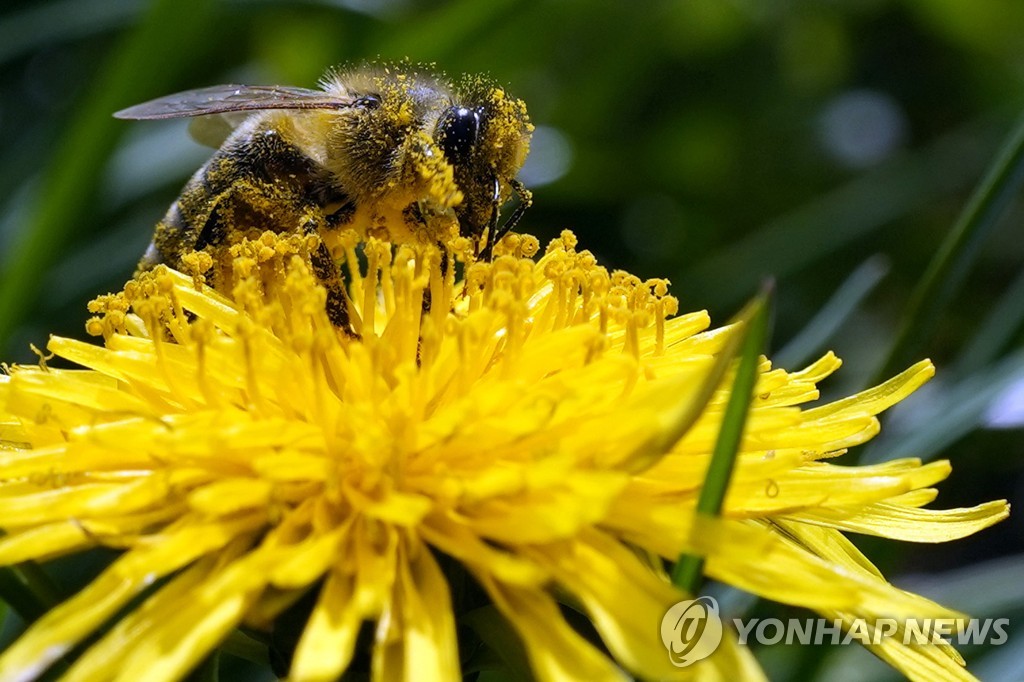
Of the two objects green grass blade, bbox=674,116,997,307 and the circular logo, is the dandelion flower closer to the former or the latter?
the circular logo

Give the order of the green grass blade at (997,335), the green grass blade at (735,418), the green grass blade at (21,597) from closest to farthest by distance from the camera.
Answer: the green grass blade at (735,418) → the green grass blade at (21,597) → the green grass blade at (997,335)

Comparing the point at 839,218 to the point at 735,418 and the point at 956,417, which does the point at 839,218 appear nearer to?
the point at 956,417

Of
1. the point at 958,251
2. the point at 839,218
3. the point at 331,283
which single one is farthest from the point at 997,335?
the point at 331,283

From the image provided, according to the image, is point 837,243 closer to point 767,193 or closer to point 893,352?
point 767,193

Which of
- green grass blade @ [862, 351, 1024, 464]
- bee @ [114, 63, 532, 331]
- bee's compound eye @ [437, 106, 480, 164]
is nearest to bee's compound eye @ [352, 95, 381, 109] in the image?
bee @ [114, 63, 532, 331]

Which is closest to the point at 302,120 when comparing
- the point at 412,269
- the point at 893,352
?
the point at 412,269

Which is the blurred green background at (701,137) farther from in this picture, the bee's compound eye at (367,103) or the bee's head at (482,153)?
the bee's head at (482,153)
